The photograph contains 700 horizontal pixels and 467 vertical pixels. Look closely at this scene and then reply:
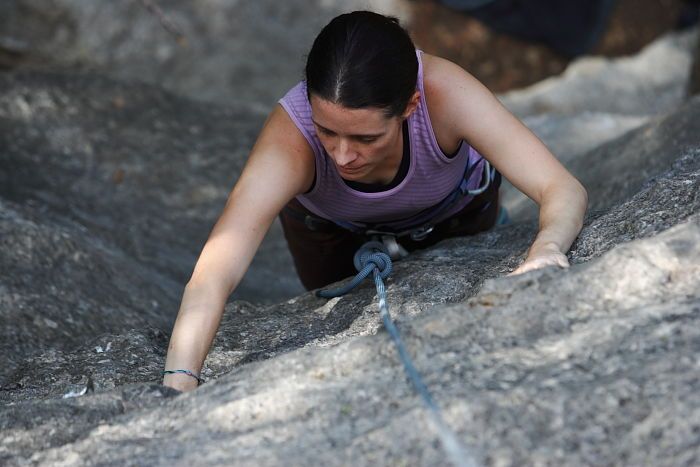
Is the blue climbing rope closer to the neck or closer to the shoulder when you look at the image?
the neck

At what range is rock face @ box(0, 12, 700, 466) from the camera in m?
1.38

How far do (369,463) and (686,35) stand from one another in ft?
18.0

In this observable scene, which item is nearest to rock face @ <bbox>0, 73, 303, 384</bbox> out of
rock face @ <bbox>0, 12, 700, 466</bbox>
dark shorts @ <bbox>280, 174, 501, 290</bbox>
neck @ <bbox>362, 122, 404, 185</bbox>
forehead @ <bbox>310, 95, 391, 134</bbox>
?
rock face @ <bbox>0, 12, 700, 466</bbox>

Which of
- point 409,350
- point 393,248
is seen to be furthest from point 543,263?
point 393,248

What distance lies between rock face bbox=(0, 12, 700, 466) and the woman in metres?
0.13

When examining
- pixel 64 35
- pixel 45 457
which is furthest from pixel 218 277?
pixel 64 35

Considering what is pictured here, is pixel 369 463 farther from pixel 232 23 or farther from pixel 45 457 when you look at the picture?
pixel 232 23

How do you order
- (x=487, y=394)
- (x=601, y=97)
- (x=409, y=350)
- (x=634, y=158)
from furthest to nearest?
(x=601, y=97) < (x=634, y=158) < (x=409, y=350) < (x=487, y=394)

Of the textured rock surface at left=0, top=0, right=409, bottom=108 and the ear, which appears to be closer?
the ear

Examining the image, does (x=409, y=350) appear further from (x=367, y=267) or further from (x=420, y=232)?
(x=420, y=232)

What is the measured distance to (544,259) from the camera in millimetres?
1898

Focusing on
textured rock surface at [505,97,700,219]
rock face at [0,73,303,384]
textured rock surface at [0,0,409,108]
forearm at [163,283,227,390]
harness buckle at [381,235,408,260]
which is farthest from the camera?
textured rock surface at [0,0,409,108]

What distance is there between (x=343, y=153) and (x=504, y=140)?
0.38m

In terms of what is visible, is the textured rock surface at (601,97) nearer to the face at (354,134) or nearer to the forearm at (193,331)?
the face at (354,134)
